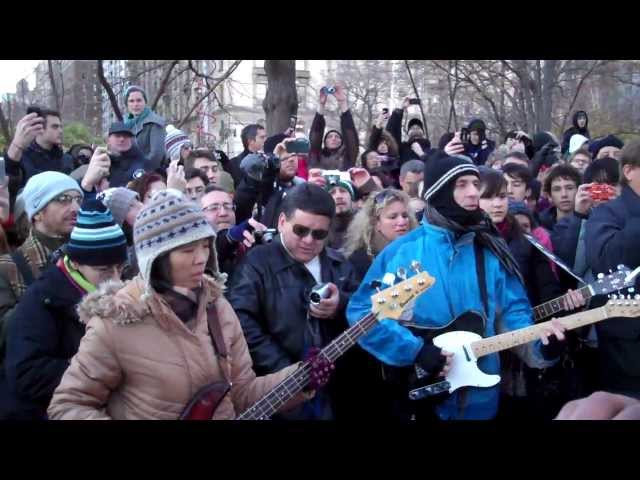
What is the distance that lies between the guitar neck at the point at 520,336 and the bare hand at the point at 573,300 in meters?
0.41

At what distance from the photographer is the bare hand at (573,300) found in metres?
4.16

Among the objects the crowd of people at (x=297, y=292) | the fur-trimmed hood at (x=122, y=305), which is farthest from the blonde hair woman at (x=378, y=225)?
the fur-trimmed hood at (x=122, y=305)

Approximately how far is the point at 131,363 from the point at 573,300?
2622mm

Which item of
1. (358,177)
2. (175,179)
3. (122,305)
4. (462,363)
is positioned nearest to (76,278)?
(122,305)

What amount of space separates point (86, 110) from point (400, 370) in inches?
637

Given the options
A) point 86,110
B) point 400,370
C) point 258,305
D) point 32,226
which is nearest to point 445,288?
point 400,370

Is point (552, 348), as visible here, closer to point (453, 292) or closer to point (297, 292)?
point (453, 292)

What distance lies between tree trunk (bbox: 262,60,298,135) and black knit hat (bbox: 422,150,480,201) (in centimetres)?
649

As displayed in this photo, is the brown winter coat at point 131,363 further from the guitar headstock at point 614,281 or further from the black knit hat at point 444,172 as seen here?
the guitar headstock at point 614,281

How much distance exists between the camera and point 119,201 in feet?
15.6

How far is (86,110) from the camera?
717 inches

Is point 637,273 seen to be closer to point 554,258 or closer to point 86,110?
point 554,258

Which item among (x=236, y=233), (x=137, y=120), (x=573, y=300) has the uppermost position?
(x=137, y=120)

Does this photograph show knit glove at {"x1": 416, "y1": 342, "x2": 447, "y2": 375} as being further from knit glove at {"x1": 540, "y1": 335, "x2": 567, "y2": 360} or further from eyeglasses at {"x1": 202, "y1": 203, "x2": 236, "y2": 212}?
eyeglasses at {"x1": 202, "y1": 203, "x2": 236, "y2": 212}
